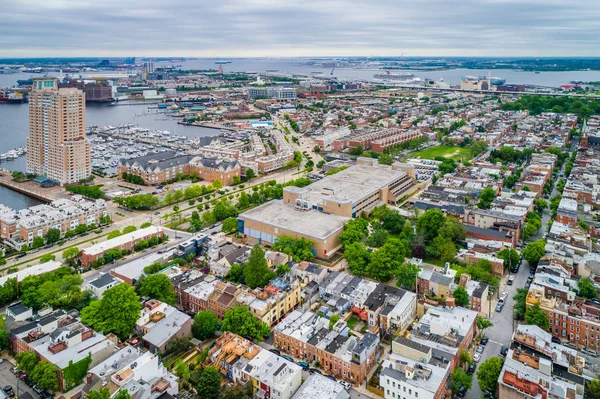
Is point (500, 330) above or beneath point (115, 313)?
beneath

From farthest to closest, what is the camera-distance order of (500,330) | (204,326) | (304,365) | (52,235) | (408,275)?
(52,235) → (408,275) → (500,330) → (204,326) → (304,365)

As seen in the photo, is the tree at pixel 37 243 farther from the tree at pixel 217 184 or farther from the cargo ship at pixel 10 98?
the cargo ship at pixel 10 98

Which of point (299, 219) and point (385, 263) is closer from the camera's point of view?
point (385, 263)

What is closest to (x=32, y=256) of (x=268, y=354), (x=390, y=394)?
(x=268, y=354)

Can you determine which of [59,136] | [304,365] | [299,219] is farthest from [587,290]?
[59,136]

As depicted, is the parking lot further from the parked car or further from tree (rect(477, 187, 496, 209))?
tree (rect(477, 187, 496, 209))

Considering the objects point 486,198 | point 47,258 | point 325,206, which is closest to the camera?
point 47,258

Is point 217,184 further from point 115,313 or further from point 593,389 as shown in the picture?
point 593,389

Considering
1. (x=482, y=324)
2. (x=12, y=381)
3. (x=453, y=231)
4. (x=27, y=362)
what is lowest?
(x=12, y=381)
